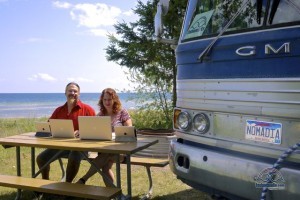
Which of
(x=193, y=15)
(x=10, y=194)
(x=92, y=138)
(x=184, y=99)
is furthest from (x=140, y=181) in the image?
(x=193, y=15)

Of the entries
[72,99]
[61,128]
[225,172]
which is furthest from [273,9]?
[72,99]

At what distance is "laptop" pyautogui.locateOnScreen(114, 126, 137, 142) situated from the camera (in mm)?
4418

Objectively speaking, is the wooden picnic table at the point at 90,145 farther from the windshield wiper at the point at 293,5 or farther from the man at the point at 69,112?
the windshield wiper at the point at 293,5

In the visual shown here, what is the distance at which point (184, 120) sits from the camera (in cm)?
350

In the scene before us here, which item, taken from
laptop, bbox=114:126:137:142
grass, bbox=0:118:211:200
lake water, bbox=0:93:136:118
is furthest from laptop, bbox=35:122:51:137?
lake water, bbox=0:93:136:118

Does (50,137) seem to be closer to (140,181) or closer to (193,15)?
(140,181)

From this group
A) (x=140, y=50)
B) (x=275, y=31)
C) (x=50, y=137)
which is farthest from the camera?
(x=140, y=50)

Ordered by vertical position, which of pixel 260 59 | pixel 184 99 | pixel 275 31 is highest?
pixel 275 31

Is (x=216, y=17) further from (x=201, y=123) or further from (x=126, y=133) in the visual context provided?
(x=126, y=133)

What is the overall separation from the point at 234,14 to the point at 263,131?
3.44 ft

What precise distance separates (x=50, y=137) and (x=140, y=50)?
7.65 meters

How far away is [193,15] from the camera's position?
3.73 meters

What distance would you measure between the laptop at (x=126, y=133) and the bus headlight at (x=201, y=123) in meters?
1.24

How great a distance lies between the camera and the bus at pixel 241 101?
2486 mm
